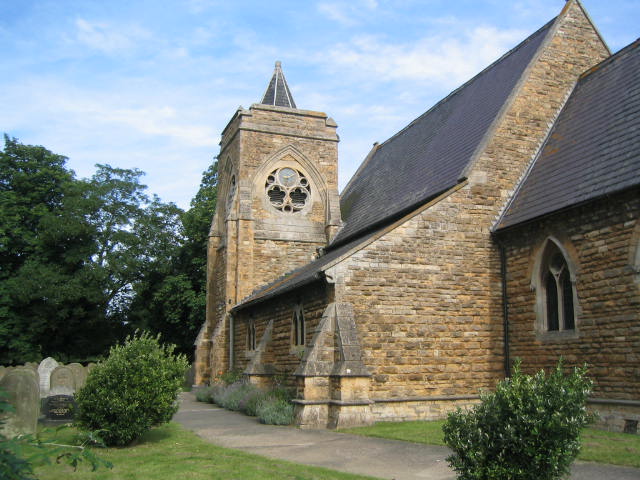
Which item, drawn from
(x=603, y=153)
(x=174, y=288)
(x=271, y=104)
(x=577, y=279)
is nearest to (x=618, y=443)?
(x=577, y=279)

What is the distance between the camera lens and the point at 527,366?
520 inches

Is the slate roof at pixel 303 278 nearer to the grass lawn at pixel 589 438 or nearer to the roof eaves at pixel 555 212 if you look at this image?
the roof eaves at pixel 555 212

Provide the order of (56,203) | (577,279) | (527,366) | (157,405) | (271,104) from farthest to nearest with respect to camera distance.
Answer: (56,203) → (271,104) → (527,366) → (577,279) → (157,405)

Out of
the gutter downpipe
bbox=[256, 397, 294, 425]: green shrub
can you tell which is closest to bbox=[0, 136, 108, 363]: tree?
the gutter downpipe

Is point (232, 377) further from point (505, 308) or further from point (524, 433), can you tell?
point (524, 433)

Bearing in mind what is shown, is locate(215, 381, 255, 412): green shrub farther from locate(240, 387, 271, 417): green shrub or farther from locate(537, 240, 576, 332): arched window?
locate(537, 240, 576, 332): arched window

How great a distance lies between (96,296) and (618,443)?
28.9 metres

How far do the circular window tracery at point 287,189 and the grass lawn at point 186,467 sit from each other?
14262 millimetres

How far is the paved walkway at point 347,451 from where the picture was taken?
7.64m

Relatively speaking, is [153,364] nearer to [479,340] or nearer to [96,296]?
[479,340]

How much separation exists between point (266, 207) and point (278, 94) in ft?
18.5

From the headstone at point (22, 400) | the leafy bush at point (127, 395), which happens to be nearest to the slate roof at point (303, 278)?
the leafy bush at point (127, 395)

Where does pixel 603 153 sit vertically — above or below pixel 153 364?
above

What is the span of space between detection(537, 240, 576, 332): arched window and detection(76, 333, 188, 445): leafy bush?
7991 mm
